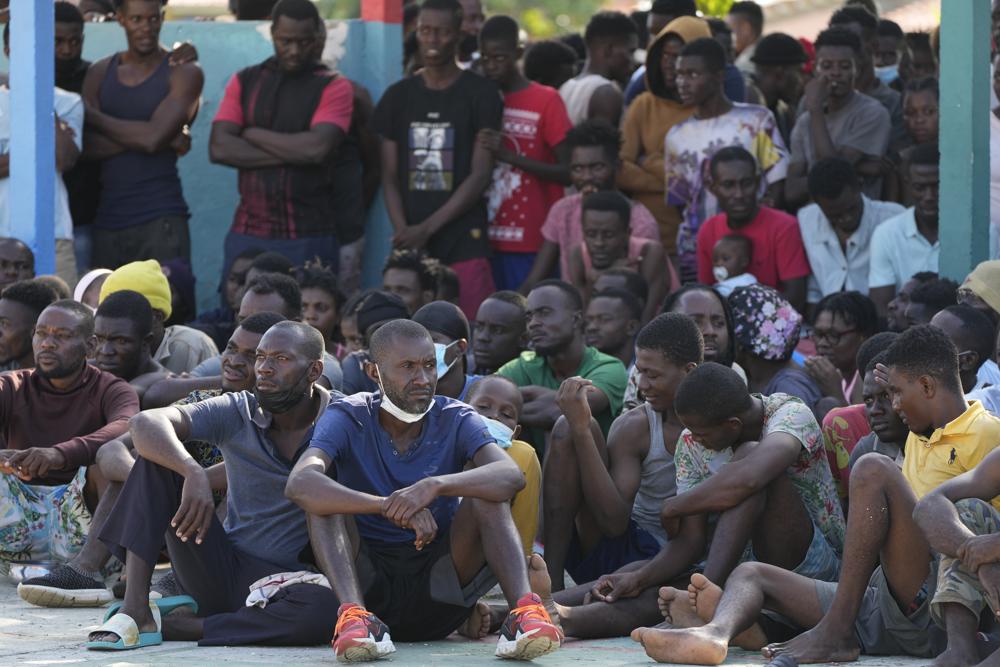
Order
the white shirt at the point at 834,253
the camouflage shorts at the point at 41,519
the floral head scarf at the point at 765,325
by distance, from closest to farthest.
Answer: the camouflage shorts at the point at 41,519
the floral head scarf at the point at 765,325
the white shirt at the point at 834,253

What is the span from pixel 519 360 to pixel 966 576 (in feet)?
10.9

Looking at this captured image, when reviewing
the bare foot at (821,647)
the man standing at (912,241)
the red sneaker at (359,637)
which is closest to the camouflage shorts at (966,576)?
the bare foot at (821,647)

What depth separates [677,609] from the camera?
573 cm

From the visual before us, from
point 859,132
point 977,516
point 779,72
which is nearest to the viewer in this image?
point 977,516

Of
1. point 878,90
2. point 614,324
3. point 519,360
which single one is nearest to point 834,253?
point 614,324

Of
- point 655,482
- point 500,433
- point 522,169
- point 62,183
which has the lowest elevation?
point 655,482

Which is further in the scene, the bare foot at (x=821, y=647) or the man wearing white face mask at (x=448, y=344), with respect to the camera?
the man wearing white face mask at (x=448, y=344)

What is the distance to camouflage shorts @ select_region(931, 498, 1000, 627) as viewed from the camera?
507 cm

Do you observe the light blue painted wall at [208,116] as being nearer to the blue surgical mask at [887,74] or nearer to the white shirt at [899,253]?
the blue surgical mask at [887,74]

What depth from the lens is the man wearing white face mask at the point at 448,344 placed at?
23.7 feet

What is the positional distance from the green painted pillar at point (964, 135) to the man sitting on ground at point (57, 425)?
411 centimetres

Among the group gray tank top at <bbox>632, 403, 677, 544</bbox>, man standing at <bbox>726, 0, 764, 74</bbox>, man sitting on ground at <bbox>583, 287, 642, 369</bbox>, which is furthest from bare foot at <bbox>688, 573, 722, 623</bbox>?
man standing at <bbox>726, 0, 764, 74</bbox>

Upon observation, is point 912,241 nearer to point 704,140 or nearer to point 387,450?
point 704,140

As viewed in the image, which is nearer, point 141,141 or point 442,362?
point 442,362
